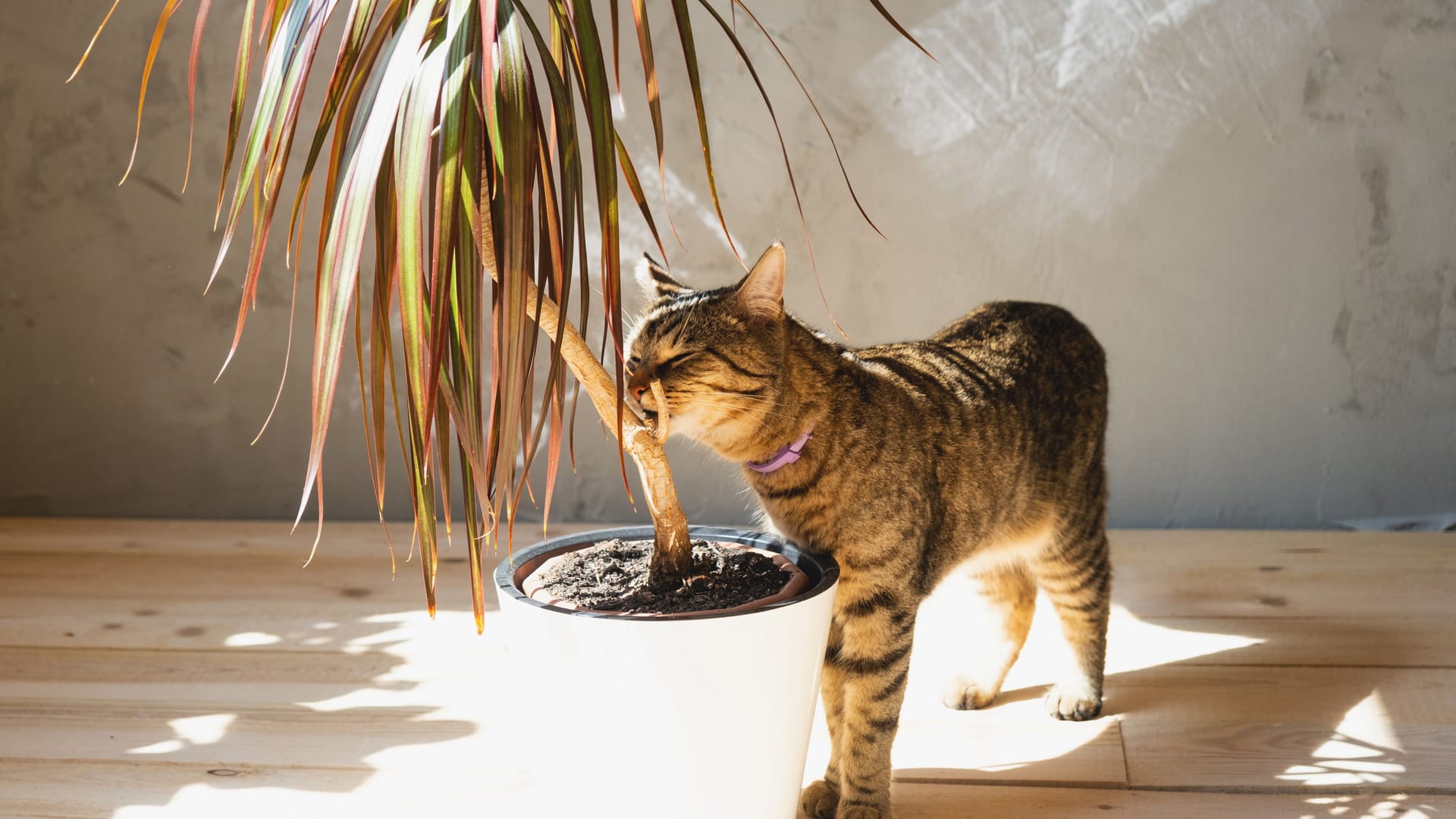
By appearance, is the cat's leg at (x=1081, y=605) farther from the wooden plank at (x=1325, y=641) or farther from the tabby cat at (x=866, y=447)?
the wooden plank at (x=1325, y=641)

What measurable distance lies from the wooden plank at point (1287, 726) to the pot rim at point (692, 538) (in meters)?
0.64

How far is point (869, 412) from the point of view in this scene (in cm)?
147

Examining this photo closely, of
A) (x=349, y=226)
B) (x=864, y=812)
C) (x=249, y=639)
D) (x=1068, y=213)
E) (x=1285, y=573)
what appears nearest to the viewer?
(x=349, y=226)

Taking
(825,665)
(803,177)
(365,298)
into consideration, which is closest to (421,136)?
(825,665)

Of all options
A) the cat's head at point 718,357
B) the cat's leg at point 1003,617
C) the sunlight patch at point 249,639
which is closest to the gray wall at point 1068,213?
the sunlight patch at point 249,639

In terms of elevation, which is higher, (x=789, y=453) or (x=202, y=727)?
(x=789, y=453)

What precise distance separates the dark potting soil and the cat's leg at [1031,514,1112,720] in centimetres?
64

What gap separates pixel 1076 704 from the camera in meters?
1.81

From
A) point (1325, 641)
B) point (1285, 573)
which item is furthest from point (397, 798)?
point (1285, 573)

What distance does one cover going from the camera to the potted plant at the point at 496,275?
94cm

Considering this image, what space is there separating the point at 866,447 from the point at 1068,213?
56.5 inches

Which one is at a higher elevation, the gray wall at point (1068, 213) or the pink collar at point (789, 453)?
the gray wall at point (1068, 213)

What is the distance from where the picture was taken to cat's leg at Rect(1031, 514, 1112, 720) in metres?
1.81

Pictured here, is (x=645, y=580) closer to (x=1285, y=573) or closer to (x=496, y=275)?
(x=496, y=275)
